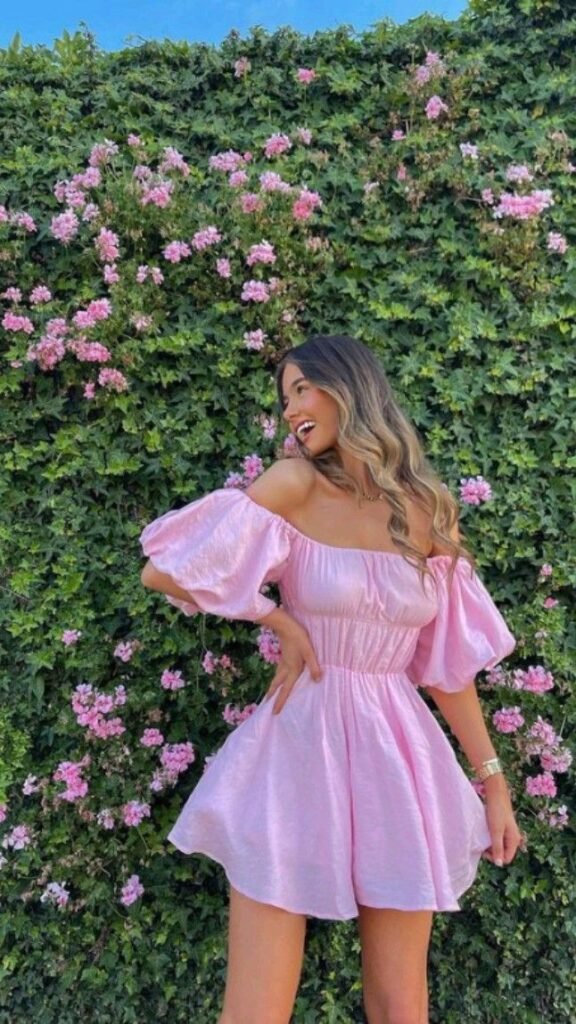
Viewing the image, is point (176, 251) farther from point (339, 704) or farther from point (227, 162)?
point (339, 704)

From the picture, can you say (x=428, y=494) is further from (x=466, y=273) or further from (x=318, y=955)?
(x=318, y=955)

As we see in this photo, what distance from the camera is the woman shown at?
68.7 inches

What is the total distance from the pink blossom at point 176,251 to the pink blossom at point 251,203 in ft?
0.84

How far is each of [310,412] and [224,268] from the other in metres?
1.06

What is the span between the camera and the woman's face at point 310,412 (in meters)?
1.93

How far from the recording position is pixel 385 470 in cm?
192

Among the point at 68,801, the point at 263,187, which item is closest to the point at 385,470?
the point at 263,187

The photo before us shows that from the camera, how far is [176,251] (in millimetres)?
2762

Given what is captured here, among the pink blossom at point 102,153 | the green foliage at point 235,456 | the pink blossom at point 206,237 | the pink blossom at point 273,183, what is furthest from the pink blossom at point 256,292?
the pink blossom at point 102,153

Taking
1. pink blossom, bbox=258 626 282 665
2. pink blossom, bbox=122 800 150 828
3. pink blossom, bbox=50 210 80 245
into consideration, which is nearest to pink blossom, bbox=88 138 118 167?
pink blossom, bbox=50 210 80 245

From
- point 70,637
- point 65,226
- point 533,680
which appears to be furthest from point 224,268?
point 533,680

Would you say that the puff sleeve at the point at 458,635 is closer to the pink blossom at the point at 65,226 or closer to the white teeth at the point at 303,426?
the white teeth at the point at 303,426

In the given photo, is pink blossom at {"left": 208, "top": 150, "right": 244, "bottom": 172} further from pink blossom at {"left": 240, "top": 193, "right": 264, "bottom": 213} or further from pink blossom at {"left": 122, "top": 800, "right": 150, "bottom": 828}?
pink blossom at {"left": 122, "top": 800, "right": 150, "bottom": 828}

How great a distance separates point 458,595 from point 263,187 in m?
1.68
